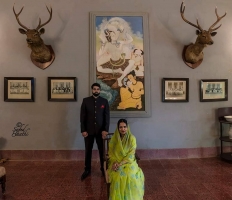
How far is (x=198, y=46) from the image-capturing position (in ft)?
12.8

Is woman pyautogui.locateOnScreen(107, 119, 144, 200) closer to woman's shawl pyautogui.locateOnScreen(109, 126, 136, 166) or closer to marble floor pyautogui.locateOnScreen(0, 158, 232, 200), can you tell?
woman's shawl pyautogui.locateOnScreen(109, 126, 136, 166)

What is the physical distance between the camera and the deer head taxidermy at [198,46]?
3.77 meters

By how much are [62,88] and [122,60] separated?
132 centimetres

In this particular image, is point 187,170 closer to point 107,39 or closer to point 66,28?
point 107,39

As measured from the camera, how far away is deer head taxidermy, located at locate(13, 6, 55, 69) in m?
3.61

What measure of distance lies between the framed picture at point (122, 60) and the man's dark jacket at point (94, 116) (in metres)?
0.67

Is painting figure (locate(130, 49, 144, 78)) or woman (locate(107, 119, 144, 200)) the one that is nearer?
woman (locate(107, 119, 144, 200))

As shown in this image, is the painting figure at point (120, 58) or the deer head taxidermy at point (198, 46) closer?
the deer head taxidermy at point (198, 46)

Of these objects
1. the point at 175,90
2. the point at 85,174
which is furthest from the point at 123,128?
the point at 175,90

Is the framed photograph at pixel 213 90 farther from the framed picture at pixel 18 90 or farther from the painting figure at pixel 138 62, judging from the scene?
the framed picture at pixel 18 90

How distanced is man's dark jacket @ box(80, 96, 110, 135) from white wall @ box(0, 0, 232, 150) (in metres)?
0.72

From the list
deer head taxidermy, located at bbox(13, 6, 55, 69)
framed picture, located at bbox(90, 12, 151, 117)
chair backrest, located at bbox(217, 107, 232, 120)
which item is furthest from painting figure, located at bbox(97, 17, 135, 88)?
chair backrest, located at bbox(217, 107, 232, 120)

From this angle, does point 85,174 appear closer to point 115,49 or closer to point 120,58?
point 120,58

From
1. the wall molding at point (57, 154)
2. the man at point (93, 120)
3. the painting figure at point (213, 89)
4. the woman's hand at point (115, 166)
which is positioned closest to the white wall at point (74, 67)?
the wall molding at point (57, 154)
